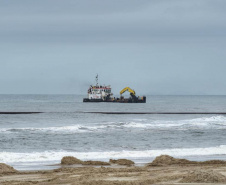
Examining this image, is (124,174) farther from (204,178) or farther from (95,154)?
(95,154)

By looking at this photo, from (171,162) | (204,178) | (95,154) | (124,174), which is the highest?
(204,178)

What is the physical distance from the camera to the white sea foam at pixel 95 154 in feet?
76.4

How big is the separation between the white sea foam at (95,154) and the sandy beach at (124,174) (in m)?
3.01

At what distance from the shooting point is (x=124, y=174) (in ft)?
55.7

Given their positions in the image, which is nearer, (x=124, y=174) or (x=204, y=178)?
(x=204, y=178)

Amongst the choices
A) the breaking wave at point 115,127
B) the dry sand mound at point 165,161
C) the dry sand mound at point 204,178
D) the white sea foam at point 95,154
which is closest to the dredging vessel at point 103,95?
the breaking wave at point 115,127

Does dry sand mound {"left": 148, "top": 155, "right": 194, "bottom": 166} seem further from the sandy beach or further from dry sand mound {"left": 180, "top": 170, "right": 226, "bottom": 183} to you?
dry sand mound {"left": 180, "top": 170, "right": 226, "bottom": 183}

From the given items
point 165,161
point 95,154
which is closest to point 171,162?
point 165,161

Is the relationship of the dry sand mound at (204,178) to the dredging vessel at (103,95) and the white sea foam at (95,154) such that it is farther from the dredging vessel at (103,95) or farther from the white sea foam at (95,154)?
the dredging vessel at (103,95)

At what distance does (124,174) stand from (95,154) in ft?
28.9

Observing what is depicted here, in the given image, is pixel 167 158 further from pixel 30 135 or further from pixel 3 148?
pixel 30 135

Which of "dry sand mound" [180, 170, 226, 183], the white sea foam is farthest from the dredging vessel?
"dry sand mound" [180, 170, 226, 183]

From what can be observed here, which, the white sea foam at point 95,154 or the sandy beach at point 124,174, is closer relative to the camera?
the sandy beach at point 124,174

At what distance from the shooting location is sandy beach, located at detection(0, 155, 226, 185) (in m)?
15.1
